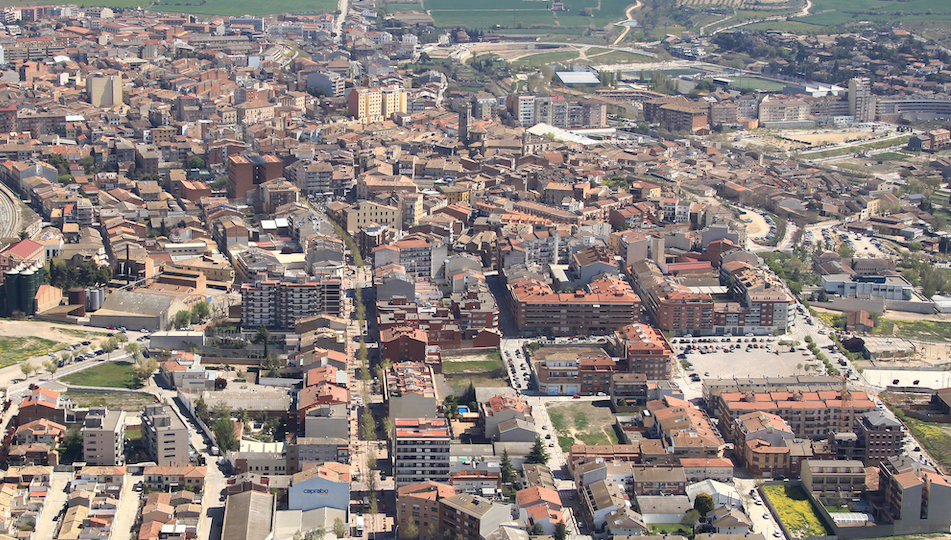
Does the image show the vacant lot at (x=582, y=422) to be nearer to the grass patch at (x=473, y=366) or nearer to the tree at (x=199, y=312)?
the grass patch at (x=473, y=366)

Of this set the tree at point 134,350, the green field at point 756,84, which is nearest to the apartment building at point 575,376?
the tree at point 134,350

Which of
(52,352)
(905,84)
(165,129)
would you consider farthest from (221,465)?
(905,84)

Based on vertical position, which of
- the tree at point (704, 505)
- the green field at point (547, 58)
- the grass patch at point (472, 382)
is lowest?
the tree at point (704, 505)

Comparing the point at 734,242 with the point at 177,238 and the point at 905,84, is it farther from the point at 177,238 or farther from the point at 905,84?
the point at 905,84

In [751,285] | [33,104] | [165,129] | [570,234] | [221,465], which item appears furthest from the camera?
[33,104]

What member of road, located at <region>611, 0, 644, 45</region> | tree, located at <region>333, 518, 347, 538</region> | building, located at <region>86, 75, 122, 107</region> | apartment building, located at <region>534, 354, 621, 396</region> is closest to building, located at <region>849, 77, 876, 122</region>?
road, located at <region>611, 0, 644, 45</region>
